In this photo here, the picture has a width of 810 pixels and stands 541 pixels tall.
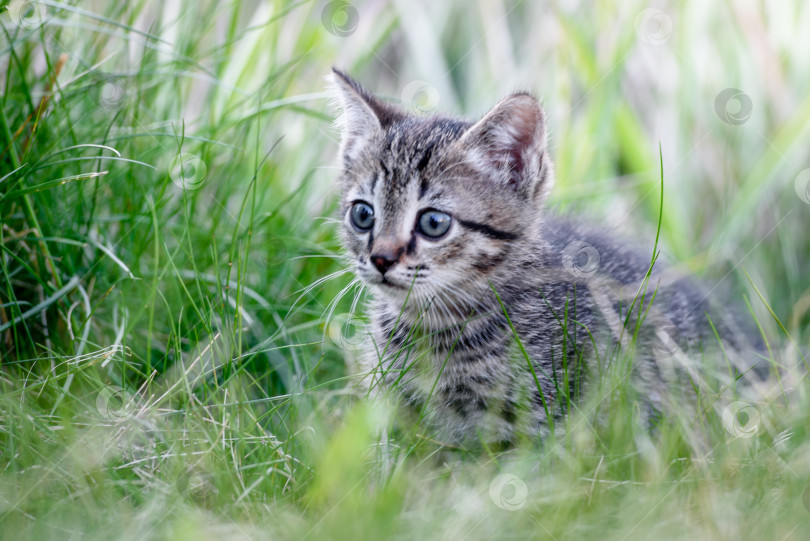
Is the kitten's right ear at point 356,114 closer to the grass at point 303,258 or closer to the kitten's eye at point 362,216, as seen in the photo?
the grass at point 303,258

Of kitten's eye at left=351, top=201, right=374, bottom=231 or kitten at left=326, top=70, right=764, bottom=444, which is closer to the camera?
kitten at left=326, top=70, right=764, bottom=444

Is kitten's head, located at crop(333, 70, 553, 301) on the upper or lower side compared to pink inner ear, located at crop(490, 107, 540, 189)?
lower

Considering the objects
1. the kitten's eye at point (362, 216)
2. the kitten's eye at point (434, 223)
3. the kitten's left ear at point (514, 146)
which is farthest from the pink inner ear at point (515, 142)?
the kitten's eye at point (362, 216)

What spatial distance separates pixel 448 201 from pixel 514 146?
0.28 metres

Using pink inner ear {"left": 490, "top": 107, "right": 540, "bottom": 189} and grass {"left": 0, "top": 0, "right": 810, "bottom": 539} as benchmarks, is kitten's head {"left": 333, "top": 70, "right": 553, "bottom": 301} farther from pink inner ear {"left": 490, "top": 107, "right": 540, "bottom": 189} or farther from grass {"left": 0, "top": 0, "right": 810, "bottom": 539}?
grass {"left": 0, "top": 0, "right": 810, "bottom": 539}

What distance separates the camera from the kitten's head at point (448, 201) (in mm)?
2203

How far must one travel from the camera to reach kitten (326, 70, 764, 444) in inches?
85.9

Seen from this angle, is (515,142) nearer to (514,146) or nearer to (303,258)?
(514,146)

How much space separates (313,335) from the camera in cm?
266

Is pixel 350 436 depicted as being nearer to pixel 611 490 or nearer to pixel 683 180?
pixel 611 490

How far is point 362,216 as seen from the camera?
2.42 m

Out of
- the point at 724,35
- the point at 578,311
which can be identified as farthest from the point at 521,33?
the point at 578,311

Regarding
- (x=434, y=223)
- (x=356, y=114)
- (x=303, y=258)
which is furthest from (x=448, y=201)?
(x=303, y=258)

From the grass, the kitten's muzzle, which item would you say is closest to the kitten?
the kitten's muzzle
